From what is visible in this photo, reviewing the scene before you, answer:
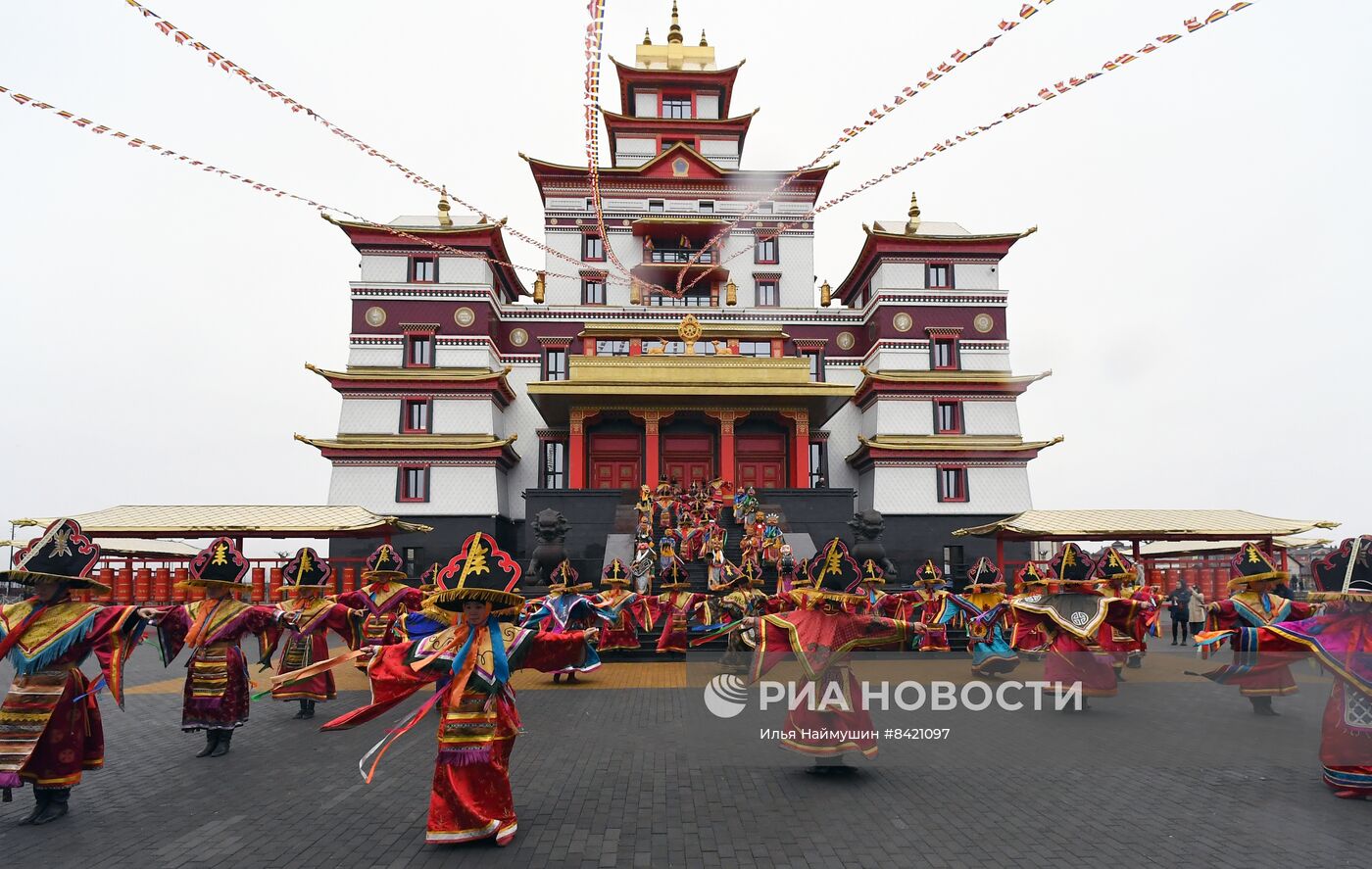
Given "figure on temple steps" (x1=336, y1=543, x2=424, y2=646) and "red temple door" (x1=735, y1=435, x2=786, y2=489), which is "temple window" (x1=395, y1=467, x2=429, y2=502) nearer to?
"red temple door" (x1=735, y1=435, x2=786, y2=489)

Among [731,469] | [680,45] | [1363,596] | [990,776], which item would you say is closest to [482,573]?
[990,776]

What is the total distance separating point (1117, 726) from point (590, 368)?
20940mm

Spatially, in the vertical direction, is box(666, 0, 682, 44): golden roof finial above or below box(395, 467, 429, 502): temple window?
above

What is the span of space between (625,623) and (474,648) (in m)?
9.80

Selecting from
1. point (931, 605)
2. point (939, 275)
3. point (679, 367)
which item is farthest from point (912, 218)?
point (931, 605)

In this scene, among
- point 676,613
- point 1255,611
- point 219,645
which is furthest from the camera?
point 676,613

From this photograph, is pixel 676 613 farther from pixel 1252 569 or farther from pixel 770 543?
pixel 1252 569

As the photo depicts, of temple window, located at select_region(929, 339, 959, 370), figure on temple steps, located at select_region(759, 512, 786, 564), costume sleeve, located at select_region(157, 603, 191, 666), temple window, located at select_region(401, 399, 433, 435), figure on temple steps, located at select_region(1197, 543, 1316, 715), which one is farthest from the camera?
temple window, located at select_region(929, 339, 959, 370)

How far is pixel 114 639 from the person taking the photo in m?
6.70

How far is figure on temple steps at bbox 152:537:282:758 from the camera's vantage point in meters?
8.45

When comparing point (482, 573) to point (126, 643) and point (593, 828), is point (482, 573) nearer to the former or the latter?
point (593, 828)

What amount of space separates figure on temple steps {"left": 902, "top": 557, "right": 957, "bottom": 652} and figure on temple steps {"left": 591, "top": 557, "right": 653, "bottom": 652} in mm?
5242

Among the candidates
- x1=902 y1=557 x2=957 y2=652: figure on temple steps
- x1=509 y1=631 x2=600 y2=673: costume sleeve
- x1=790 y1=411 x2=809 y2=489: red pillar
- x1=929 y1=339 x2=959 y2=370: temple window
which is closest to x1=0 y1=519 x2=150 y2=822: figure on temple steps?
x1=509 y1=631 x2=600 y2=673: costume sleeve

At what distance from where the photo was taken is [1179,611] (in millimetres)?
20359
